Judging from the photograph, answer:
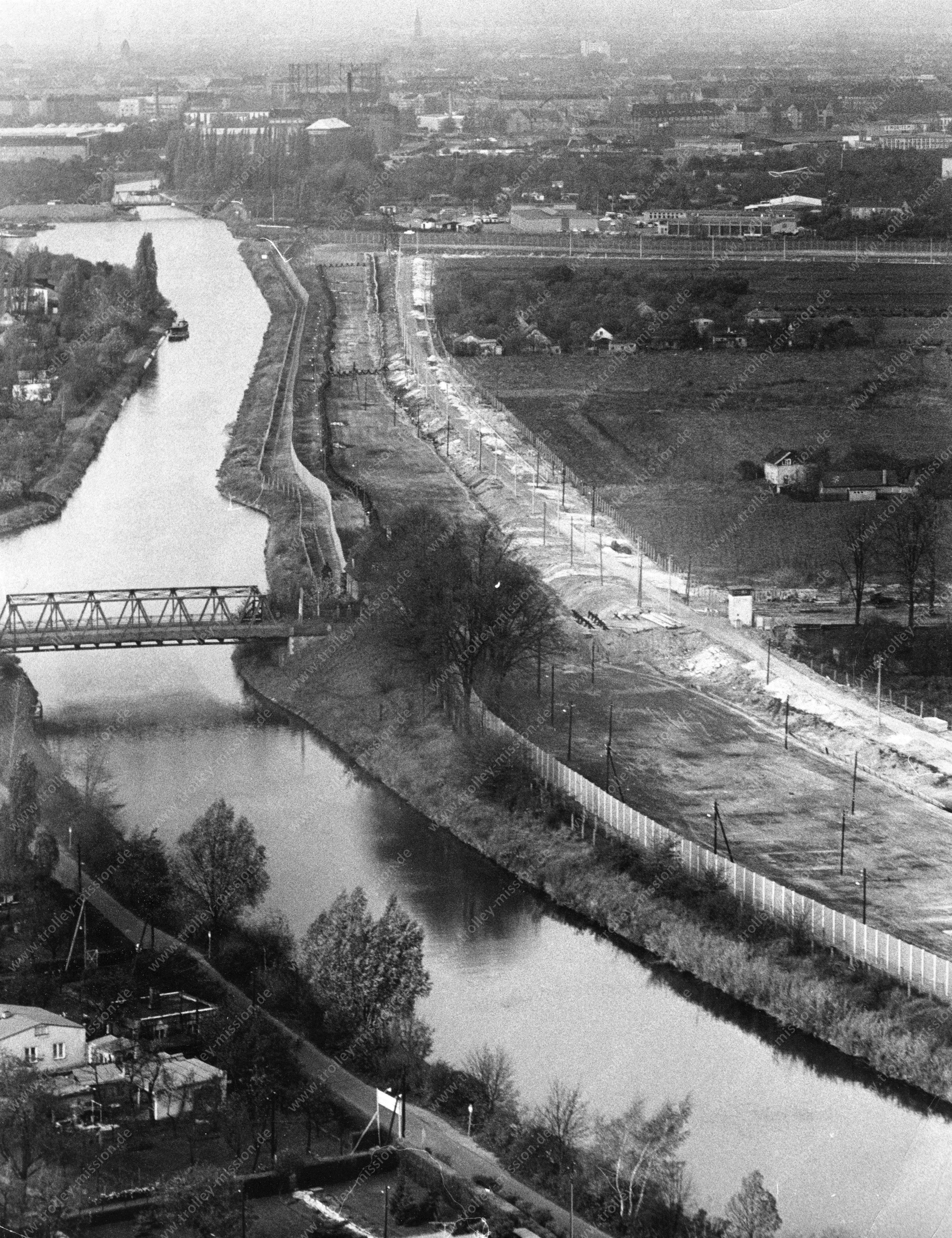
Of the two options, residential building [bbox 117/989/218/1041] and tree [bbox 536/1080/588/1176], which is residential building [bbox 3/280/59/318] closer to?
residential building [bbox 117/989/218/1041]

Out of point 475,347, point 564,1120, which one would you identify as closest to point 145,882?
point 564,1120

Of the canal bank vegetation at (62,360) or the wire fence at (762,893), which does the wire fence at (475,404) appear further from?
the wire fence at (762,893)

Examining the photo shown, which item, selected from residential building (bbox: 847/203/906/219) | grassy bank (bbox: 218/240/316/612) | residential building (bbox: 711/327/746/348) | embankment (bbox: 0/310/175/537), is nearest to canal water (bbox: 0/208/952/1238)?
grassy bank (bbox: 218/240/316/612)

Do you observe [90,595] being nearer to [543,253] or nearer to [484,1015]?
[484,1015]

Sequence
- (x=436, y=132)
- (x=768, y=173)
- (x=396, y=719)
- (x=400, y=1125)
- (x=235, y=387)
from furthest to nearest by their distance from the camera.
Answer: (x=436, y=132) < (x=768, y=173) < (x=235, y=387) < (x=396, y=719) < (x=400, y=1125)

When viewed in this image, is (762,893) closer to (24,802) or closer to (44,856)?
(44,856)

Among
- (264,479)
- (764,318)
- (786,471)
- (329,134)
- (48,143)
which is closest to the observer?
(786,471)

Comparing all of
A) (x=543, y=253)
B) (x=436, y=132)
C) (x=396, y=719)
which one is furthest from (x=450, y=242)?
(x=396, y=719)

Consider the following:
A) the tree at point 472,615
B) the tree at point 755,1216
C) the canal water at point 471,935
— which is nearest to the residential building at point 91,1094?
the canal water at point 471,935
